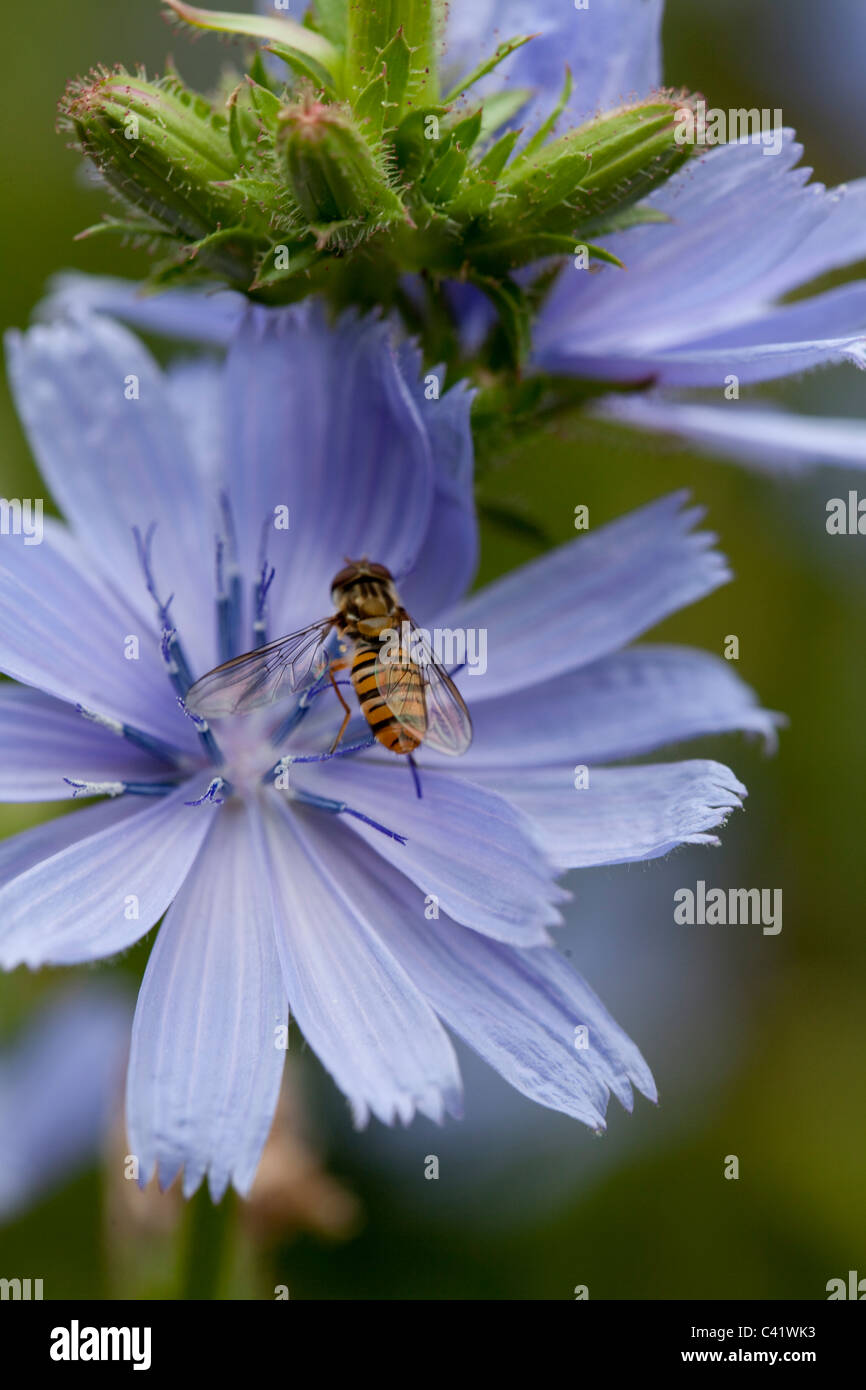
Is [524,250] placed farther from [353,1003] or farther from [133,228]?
[353,1003]

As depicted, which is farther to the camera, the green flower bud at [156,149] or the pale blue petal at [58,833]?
the pale blue petal at [58,833]

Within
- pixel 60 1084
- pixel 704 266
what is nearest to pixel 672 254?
pixel 704 266

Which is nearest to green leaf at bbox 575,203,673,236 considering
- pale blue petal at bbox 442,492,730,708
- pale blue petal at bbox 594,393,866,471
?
pale blue petal at bbox 594,393,866,471

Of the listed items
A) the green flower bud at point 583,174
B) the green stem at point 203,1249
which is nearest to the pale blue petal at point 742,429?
the green flower bud at point 583,174

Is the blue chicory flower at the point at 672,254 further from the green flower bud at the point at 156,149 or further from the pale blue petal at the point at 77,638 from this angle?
the pale blue petal at the point at 77,638

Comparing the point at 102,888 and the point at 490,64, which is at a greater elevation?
the point at 490,64

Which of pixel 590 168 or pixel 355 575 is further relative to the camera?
pixel 355 575
